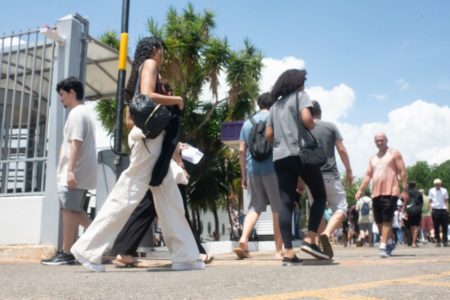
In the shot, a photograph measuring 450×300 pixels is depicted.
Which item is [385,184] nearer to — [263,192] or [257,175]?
[263,192]

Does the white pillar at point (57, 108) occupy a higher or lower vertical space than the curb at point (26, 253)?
higher

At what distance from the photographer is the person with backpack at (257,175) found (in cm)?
620

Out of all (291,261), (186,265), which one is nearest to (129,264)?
(186,265)

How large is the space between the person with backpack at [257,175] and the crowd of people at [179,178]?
0.01 meters

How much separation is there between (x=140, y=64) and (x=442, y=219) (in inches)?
423

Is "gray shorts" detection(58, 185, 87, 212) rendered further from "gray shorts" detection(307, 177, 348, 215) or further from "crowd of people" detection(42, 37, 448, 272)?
"gray shorts" detection(307, 177, 348, 215)

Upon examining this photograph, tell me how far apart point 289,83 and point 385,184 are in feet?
8.27

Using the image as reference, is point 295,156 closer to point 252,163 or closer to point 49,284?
point 252,163

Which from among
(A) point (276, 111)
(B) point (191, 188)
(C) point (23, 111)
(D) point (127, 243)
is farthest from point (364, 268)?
(B) point (191, 188)

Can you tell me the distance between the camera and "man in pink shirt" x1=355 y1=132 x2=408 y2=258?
682 centimetres

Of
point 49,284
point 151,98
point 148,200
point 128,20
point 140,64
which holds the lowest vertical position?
point 49,284

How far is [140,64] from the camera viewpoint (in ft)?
14.9

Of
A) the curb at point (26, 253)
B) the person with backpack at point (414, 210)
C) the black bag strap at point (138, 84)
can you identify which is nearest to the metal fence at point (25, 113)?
the curb at point (26, 253)

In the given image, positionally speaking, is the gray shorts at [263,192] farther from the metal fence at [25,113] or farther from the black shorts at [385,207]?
the metal fence at [25,113]
